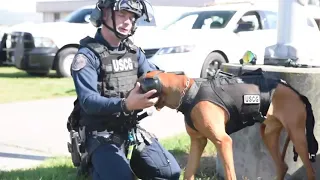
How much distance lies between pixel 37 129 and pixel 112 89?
373 centimetres

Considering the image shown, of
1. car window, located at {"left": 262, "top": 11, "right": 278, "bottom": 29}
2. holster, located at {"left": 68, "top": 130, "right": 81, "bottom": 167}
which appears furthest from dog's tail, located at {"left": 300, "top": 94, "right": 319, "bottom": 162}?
car window, located at {"left": 262, "top": 11, "right": 278, "bottom": 29}

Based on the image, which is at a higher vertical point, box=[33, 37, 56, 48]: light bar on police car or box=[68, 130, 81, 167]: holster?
box=[33, 37, 56, 48]: light bar on police car

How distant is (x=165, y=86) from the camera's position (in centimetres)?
334

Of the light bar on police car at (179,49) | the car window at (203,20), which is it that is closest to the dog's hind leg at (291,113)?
the light bar on police car at (179,49)

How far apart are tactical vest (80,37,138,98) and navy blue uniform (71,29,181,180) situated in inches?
1.9

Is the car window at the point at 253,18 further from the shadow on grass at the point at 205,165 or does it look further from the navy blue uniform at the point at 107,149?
the navy blue uniform at the point at 107,149

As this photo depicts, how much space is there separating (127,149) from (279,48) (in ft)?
6.75

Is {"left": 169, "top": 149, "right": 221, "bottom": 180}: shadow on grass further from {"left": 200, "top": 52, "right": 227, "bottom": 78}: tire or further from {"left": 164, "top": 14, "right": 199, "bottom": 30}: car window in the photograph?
{"left": 164, "top": 14, "right": 199, "bottom": 30}: car window

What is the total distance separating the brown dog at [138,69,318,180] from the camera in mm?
3400

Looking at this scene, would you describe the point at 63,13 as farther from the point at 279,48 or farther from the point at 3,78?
the point at 279,48

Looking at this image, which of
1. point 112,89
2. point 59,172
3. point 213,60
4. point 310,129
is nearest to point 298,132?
point 310,129

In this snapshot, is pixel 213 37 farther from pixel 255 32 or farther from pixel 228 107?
pixel 228 107

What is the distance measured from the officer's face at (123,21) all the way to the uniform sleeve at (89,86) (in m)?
0.25

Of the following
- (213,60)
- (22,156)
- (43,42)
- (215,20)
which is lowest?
(22,156)
